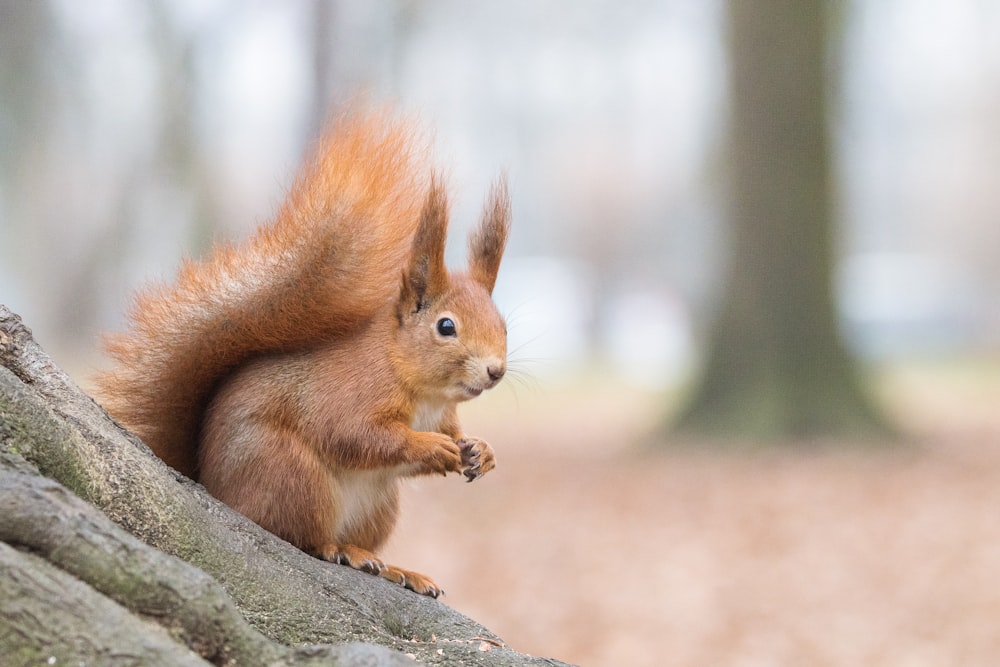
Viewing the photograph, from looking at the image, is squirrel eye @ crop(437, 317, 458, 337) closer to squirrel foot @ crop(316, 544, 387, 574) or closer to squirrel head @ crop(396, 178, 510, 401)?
squirrel head @ crop(396, 178, 510, 401)

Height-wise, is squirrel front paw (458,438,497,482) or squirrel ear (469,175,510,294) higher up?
squirrel ear (469,175,510,294)

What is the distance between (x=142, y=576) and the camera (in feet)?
3.06

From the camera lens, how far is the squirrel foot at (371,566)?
149 cm

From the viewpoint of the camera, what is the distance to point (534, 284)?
59.9 feet

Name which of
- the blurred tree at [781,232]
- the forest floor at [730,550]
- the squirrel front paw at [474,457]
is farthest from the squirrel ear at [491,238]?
the blurred tree at [781,232]

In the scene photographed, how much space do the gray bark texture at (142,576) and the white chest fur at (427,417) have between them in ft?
0.88

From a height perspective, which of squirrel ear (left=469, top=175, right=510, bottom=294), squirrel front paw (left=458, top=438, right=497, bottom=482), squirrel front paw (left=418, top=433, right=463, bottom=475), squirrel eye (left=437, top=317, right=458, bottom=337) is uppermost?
squirrel ear (left=469, top=175, right=510, bottom=294)

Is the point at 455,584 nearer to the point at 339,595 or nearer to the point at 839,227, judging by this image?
the point at 339,595

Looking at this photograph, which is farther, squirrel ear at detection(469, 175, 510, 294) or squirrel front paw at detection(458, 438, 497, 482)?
squirrel ear at detection(469, 175, 510, 294)

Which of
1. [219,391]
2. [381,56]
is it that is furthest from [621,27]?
[219,391]

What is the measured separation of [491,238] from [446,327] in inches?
6.7

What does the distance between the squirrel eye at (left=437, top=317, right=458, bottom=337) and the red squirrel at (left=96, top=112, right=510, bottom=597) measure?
0.01 m

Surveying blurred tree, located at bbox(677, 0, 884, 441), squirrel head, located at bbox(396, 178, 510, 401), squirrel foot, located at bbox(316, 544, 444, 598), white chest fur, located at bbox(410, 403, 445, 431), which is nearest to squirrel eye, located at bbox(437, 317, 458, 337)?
squirrel head, located at bbox(396, 178, 510, 401)

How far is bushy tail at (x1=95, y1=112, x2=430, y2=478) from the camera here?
1.45 metres
